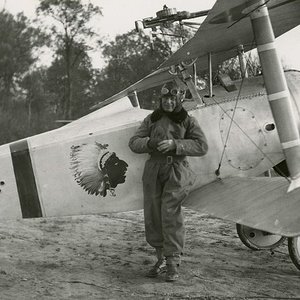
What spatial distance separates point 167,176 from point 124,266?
3.67 ft

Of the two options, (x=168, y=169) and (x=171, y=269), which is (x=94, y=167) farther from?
(x=171, y=269)

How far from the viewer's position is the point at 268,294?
4445 mm

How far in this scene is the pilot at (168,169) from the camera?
15.8 feet

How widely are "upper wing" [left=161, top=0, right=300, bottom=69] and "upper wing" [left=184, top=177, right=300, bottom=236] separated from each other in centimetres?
126

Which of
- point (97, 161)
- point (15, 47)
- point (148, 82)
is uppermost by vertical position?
point (15, 47)

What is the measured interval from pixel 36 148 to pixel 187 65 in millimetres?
1745

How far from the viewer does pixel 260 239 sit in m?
5.99

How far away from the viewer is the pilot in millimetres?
4801

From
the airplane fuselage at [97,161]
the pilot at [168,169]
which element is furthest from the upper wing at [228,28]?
the airplane fuselage at [97,161]

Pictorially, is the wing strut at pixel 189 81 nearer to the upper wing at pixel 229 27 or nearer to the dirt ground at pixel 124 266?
the upper wing at pixel 229 27

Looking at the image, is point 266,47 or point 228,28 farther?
point 228,28

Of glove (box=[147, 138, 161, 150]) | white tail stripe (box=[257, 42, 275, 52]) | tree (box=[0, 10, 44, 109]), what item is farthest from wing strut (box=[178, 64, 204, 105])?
tree (box=[0, 10, 44, 109])

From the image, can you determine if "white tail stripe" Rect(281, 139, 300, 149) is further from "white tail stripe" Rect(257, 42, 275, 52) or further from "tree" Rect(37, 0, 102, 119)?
"tree" Rect(37, 0, 102, 119)

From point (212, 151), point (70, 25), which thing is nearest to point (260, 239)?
point (212, 151)
